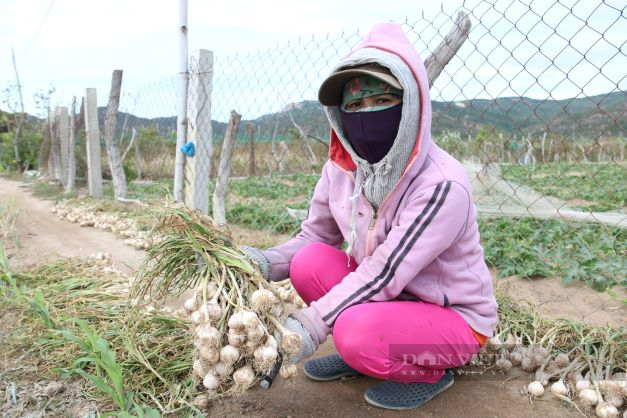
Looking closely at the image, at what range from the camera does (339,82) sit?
163cm

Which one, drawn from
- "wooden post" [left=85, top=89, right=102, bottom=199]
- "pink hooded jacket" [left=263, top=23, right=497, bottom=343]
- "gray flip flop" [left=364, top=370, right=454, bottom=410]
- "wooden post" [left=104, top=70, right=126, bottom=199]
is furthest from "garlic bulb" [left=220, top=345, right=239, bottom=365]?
"wooden post" [left=85, top=89, right=102, bottom=199]

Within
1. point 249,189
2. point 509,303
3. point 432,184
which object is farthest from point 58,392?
point 249,189

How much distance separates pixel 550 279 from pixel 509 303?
758 millimetres

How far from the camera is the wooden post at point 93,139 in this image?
709 cm

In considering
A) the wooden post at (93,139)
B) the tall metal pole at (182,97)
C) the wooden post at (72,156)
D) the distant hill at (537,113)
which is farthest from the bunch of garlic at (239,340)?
the wooden post at (72,156)

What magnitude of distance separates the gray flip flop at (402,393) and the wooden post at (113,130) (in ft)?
18.9

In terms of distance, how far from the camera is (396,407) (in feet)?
5.40

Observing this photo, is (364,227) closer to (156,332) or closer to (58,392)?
(156,332)

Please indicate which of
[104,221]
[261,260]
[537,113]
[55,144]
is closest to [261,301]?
[261,260]

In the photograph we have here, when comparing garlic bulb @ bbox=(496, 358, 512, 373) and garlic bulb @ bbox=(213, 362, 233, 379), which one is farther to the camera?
garlic bulb @ bbox=(496, 358, 512, 373)

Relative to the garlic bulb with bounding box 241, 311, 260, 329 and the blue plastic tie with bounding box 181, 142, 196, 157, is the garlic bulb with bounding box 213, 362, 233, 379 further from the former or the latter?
the blue plastic tie with bounding box 181, 142, 196, 157

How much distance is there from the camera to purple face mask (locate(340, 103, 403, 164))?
155 cm

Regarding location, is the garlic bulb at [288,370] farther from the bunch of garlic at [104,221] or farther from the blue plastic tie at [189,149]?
the bunch of garlic at [104,221]

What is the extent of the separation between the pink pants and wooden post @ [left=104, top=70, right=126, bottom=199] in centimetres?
583
